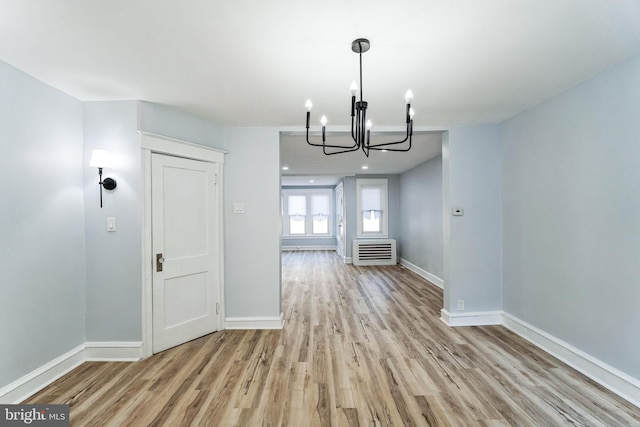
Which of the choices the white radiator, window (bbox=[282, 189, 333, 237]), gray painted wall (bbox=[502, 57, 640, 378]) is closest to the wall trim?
window (bbox=[282, 189, 333, 237])

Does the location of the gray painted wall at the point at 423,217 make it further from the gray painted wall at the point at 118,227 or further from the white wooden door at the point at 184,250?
the gray painted wall at the point at 118,227

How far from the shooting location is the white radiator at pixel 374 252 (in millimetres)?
7617

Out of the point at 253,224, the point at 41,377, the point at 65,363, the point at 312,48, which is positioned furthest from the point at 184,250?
the point at 312,48

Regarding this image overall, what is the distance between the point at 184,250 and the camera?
3.11 metres

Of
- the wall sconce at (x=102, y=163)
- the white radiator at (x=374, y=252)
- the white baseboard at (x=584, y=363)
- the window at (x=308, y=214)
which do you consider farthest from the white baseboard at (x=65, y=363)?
the window at (x=308, y=214)

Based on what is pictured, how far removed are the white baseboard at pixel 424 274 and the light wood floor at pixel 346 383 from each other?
2.01m

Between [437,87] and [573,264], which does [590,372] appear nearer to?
[573,264]

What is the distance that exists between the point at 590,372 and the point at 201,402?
3119mm

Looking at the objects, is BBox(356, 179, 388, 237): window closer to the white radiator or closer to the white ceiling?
the white radiator

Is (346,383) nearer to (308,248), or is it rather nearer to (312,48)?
(312,48)

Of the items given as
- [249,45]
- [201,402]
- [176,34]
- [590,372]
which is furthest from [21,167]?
[590,372]

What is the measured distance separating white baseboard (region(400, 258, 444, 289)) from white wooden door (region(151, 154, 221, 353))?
158 inches

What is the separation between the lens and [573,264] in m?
2.54

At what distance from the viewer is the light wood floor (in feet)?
6.38
